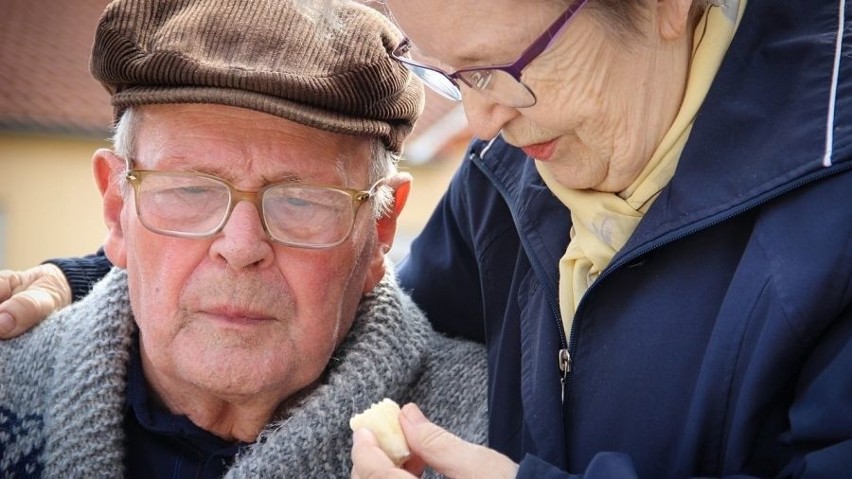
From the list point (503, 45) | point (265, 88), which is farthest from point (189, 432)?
point (503, 45)

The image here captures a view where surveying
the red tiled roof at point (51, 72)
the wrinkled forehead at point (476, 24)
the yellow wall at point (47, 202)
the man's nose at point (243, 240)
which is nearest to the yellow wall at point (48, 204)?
the yellow wall at point (47, 202)

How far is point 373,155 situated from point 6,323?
3.67 feet

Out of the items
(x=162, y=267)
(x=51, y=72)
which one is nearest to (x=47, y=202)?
(x=51, y=72)

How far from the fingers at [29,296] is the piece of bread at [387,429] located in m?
1.15

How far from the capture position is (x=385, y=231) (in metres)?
2.85

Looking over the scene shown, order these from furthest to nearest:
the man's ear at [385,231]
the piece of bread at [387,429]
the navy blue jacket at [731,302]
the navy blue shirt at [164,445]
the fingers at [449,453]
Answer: the man's ear at [385,231], the navy blue shirt at [164,445], the piece of bread at [387,429], the fingers at [449,453], the navy blue jacket at [731,302]

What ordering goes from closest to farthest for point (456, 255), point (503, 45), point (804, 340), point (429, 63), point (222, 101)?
point (804, 340)
point (503, 45)
point (429, 63)
point (222, 101)
point (456, 255)

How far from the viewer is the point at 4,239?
13148 mm

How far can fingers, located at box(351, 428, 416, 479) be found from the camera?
6.21 ft

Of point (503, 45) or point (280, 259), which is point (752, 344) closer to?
point (503, 45)

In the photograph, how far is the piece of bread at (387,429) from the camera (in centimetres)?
201

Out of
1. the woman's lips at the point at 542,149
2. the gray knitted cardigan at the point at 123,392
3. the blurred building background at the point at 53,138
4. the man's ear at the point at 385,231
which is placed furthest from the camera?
the blurred building background at the point at 53,138

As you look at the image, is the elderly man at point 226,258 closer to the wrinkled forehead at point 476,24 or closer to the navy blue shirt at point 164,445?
the navy blue shirt at point 164,445

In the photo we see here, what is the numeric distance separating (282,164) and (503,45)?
0.76 m
